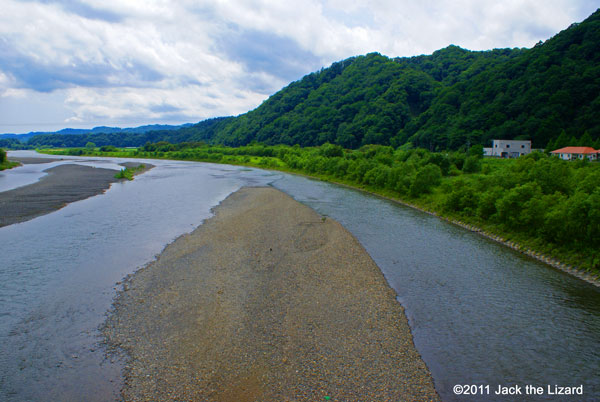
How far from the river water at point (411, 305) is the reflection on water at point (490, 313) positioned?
47 mm

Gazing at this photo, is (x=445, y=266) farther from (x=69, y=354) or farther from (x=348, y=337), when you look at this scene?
(x=69, y=354)

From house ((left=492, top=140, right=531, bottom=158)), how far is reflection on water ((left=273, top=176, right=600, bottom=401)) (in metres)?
61.0

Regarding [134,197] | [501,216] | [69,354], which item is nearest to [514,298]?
[501,216]

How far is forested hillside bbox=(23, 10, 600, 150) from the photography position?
74.7 metres

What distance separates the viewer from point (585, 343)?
11680 mm

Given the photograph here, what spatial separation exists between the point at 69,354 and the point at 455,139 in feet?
303

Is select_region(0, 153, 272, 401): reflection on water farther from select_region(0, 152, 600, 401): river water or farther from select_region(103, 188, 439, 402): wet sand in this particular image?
select_region(103, 188, 439, 402): wet sand

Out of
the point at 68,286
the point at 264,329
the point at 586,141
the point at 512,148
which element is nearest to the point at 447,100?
the point at 512,148

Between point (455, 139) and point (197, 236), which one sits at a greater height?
point (455, 139)

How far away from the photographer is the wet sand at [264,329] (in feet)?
29.9

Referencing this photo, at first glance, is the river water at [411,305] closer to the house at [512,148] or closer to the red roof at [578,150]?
the red roof at [578,150]

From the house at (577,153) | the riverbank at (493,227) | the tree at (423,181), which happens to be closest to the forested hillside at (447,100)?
the house at (577,153)

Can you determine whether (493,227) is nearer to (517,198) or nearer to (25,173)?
(517,198)

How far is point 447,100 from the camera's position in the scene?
348ft
